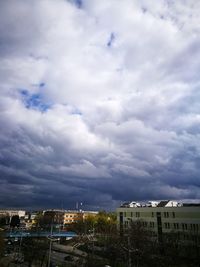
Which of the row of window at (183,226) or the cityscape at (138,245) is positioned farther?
the row of window at (183,226)

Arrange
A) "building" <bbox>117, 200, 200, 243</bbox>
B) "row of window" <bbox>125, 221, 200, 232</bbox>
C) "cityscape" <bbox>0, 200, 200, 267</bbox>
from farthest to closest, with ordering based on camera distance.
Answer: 1. "building" <bbox>117, 200, 200, 243</bbox>
2. "row of window" <bbox>125, 221, 200, 232</bbox>
3. "cityscape" <bbox>0, 200, 200, 267</bbox>

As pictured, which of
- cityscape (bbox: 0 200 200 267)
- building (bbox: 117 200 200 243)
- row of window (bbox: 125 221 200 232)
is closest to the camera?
cityscape (bbox: 0 200 200 267)

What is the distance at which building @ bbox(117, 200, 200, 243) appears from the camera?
87.4m

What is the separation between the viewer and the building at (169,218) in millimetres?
87438

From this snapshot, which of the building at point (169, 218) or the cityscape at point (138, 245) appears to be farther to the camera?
the building at point (169, 218)

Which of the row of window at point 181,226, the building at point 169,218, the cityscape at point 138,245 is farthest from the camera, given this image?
the building at point 169,218

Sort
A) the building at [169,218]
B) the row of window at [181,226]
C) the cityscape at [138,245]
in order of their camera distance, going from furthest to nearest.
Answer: the building at [169,218] → the row of window at [181,226] → the cityscape at [138,245]

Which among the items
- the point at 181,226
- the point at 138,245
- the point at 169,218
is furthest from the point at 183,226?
the point at 138,245

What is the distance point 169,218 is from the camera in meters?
96.2

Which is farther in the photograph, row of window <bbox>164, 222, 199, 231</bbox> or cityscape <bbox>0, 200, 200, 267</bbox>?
row of window <bbox>164, 222, 199, 231</bbox>

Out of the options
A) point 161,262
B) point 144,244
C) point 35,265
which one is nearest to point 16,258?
point 35,265

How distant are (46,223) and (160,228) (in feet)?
281

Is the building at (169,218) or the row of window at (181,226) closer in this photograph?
the row of window at (181,226)

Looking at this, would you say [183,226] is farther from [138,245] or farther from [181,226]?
[138,245]
